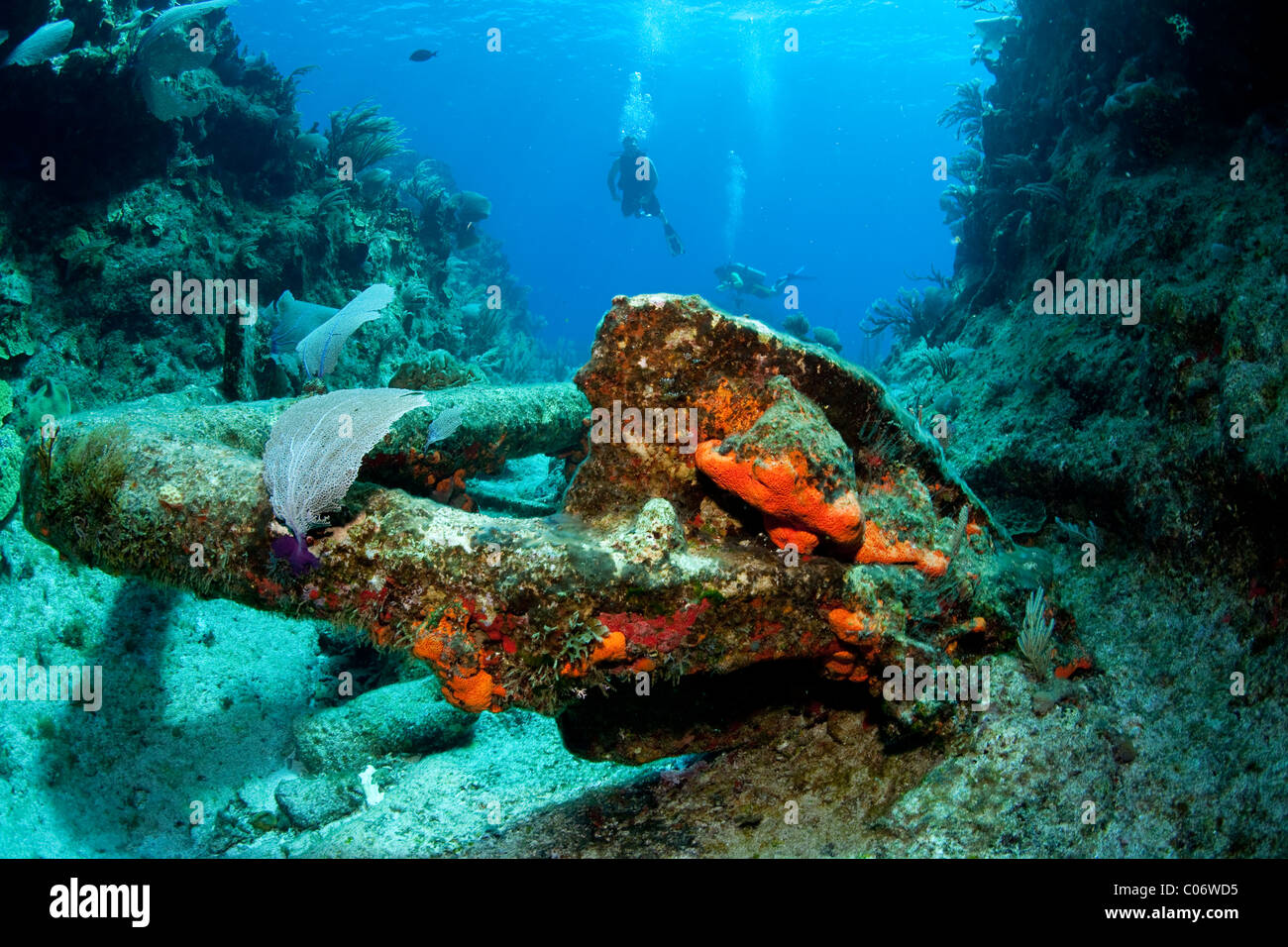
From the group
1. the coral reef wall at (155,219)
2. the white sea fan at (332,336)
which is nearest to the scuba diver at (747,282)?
the coral reef wall at (155,219)

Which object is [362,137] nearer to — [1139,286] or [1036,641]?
[1139,286]

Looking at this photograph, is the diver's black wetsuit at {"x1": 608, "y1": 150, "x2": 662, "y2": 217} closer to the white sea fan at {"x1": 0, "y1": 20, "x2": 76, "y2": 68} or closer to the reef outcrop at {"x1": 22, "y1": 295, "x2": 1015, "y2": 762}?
the white sea fan at {"x1": 0, "y1": 20, "x2": 76, "y2": 68}

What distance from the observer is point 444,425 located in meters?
4.67

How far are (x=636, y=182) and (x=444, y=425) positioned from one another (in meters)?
17.3

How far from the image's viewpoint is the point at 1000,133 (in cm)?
1047

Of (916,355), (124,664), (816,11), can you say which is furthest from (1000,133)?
(816,11)

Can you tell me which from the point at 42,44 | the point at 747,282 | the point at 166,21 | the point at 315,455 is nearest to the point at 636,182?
the point at 747,282

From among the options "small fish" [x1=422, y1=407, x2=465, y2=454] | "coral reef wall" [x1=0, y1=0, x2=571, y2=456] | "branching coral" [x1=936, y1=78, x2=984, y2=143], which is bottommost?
"small fish" [x1=422, y1=407, x2=465, y2=454]

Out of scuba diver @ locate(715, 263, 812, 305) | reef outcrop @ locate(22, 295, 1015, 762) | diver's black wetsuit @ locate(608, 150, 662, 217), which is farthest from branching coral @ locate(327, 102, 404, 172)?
scuba diver @ locate(715, 263, 812, 305)

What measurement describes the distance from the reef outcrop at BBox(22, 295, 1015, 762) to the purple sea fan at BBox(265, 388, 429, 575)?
126 millimetres

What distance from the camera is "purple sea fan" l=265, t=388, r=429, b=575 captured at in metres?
2.63
